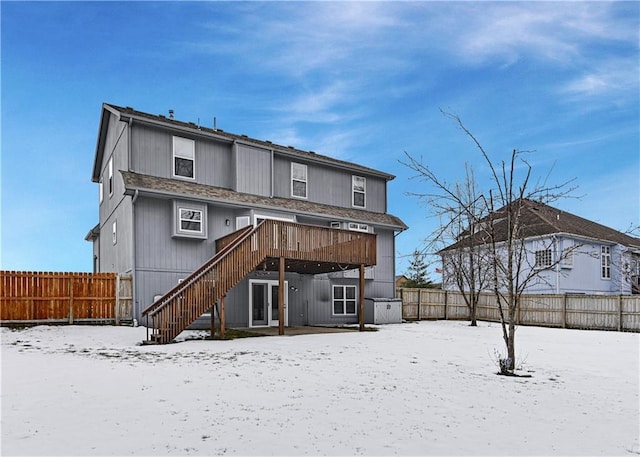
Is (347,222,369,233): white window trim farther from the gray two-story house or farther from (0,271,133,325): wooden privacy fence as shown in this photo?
(0,271,133,325): wooden privacy fence

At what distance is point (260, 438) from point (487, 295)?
2394 centimetres

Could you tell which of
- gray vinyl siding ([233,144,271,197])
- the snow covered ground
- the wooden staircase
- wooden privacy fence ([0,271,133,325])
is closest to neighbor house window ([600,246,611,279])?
the wooden staircase

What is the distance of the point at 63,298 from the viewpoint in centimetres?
1598

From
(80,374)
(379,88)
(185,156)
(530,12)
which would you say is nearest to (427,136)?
(379,88)

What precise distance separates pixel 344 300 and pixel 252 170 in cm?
738

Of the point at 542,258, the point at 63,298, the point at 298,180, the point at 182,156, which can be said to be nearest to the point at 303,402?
the point at 542,258

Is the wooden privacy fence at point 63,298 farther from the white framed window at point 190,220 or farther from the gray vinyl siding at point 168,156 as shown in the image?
the gray vinyl siding at point 168,156

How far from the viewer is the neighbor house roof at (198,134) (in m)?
17.8

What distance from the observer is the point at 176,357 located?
10.4m

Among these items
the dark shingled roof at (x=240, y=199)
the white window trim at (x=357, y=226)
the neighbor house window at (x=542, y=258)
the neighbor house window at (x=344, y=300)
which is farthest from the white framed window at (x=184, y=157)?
the neighbor house window at (x=542, y=258)

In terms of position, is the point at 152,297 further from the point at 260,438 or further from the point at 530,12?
the point at 530,12

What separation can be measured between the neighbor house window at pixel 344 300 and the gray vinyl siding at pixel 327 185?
13.0 ft

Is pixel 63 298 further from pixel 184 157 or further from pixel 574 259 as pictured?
pixel 574 259

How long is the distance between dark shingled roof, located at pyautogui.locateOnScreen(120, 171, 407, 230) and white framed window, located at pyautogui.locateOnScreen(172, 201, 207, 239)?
0.48 metres
